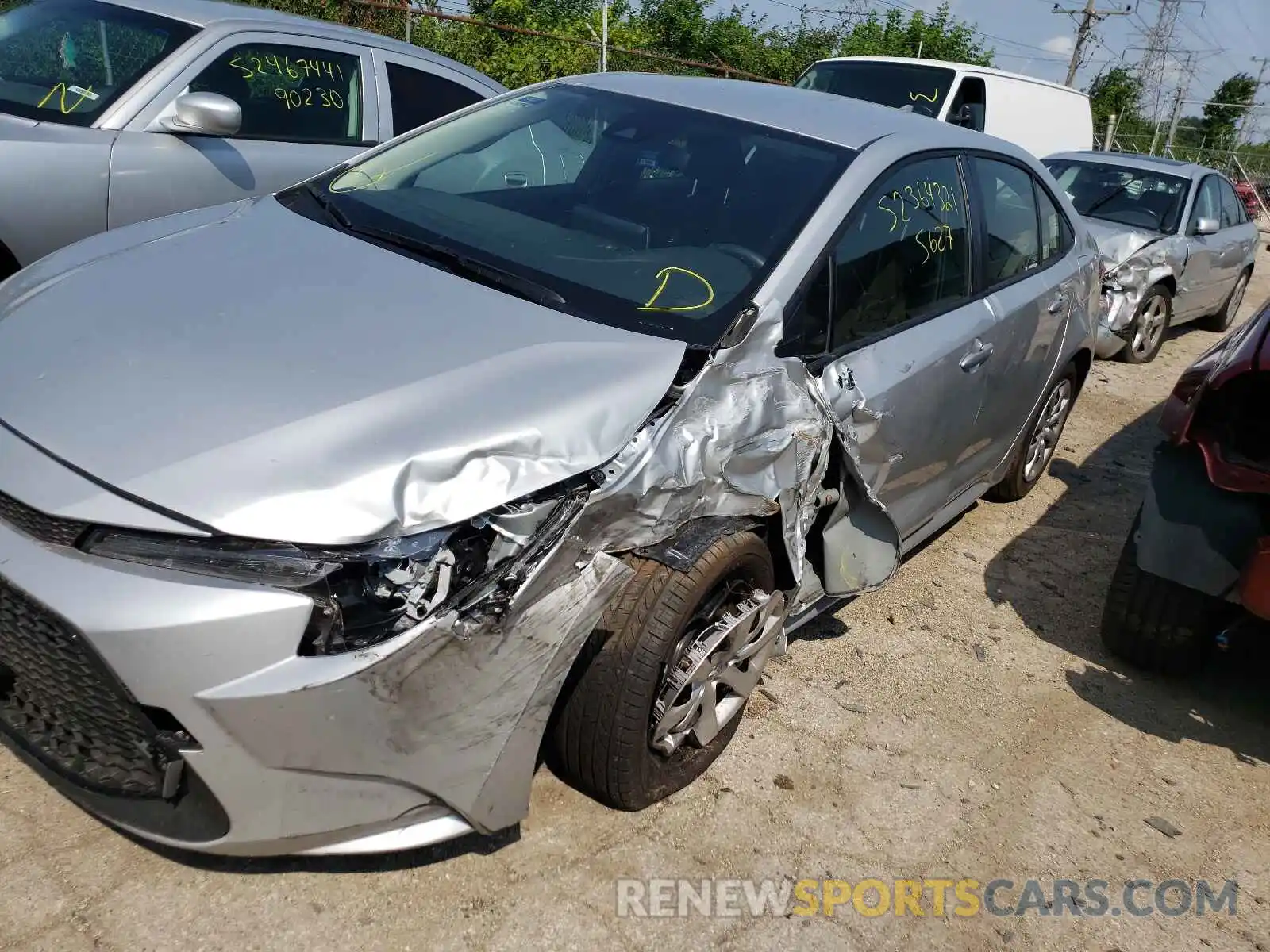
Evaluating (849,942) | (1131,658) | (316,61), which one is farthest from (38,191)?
(1131,658)

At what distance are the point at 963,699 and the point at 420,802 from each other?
2077mm

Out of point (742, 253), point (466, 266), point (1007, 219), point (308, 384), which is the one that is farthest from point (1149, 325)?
point (308, 384)

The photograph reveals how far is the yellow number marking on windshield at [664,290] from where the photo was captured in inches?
105

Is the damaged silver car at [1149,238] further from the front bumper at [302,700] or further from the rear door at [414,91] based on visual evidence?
the front bumper at [302,700]

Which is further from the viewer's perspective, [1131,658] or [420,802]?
[1131,658]

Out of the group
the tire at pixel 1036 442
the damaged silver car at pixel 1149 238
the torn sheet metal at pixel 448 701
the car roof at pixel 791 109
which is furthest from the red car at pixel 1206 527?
the damaged silver car at pixel 1149 238

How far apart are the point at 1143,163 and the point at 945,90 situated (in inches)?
88.9

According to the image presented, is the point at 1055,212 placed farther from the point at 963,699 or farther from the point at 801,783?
the point at 801,783

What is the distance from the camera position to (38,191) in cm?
395

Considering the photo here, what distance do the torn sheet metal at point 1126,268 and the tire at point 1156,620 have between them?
4516 mm

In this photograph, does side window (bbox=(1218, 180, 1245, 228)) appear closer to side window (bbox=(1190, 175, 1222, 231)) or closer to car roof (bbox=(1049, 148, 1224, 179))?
side window (bbox=(1190, 175, 1222, 231))

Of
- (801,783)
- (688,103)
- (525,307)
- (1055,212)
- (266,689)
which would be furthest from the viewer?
(1055,212)

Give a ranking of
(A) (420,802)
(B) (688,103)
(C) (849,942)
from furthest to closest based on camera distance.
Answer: (B) (688,103)
(C) (849,942)
(A) (420,802)

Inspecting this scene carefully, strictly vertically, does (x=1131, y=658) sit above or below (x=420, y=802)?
below
